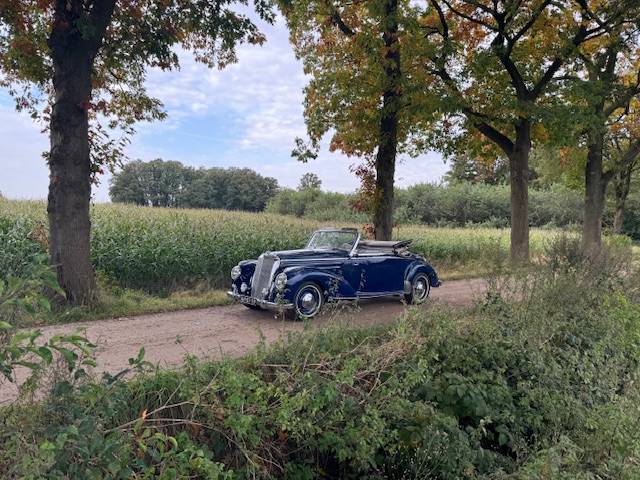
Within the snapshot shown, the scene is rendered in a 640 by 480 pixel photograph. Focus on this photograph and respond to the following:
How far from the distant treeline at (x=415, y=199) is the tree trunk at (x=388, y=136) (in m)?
25.4

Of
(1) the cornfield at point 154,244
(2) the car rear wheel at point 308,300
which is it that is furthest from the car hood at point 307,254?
(1) the cornfield at point 154,244

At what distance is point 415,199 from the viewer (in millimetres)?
47969

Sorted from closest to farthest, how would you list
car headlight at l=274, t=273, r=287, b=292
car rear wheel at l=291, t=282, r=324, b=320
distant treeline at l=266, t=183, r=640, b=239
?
car headlight at l=274, t=273, r=287, b=292, car rear wheel at l=291, t=282, r=324, b=320, distant treeline at l=266, t=183, r=640, b=239

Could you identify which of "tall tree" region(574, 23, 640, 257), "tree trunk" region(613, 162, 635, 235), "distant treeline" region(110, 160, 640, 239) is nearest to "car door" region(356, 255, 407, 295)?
"tall tree" region(574, 23, 640, 257)

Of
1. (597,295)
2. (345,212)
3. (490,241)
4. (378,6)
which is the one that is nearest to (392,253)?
(597,295)

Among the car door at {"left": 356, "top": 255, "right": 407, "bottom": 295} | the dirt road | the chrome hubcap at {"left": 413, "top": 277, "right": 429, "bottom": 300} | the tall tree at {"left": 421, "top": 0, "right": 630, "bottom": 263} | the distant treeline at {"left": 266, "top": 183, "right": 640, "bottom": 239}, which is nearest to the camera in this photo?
the dirt road

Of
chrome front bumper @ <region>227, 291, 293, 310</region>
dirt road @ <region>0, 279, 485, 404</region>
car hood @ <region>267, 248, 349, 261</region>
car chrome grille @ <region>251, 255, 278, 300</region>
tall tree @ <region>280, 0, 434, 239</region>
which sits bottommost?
dirt road @ <region>0, 279, 485, 404</region>

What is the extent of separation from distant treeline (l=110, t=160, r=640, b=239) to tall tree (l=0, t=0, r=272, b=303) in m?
29.5

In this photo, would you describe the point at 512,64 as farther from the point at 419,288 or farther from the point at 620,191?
the point at 620,191

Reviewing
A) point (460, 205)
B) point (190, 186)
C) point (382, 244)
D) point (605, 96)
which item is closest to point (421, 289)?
point (382, 244)

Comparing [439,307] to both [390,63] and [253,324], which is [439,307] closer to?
[253,324]

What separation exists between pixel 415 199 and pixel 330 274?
41172mm

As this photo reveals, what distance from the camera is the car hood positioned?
326 inches

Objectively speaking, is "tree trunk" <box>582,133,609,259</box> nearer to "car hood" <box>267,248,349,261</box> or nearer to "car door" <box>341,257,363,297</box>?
"car door" <box>341,257,363,297</box>
